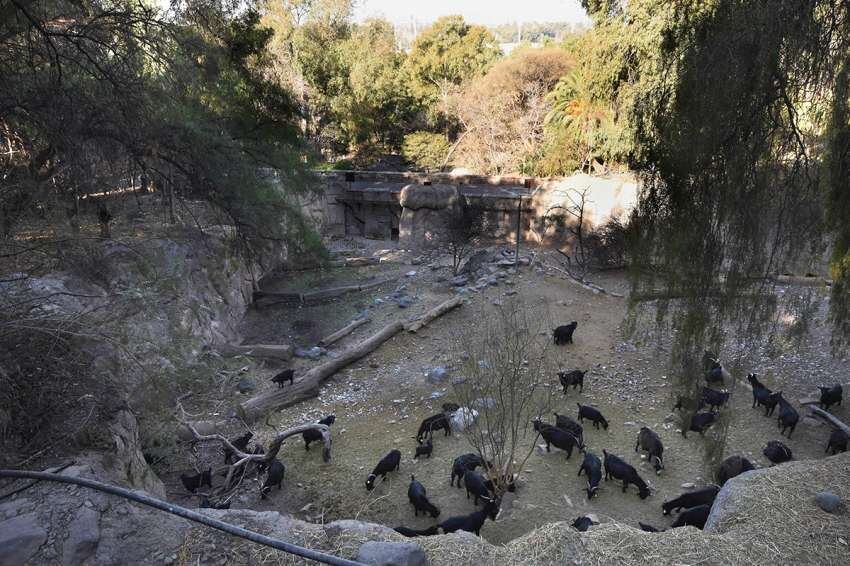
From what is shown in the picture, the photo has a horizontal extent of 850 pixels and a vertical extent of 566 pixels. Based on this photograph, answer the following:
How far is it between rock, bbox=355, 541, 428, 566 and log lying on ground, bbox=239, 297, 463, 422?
6806mm

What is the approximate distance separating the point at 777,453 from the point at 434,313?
8241 mm

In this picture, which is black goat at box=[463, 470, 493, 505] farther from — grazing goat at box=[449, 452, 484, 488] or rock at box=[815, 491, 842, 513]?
rock at box=[815, 491, 842, 513]

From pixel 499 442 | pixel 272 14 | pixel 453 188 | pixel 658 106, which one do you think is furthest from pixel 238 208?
pixel 272 14

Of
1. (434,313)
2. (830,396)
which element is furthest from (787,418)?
(434,313)

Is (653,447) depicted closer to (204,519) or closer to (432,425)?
(432,425)

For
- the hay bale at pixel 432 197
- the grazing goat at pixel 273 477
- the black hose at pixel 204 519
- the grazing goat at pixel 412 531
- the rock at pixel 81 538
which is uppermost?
the hay bale at pixel 432 197

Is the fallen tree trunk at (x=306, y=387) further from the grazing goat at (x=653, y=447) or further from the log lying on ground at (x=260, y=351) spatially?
the grazing goat at (x=653, y=447)

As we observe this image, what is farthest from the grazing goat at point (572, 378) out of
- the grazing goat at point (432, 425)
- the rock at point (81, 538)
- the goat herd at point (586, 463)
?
the rock at point (81, 538)

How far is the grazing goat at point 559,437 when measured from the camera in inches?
339

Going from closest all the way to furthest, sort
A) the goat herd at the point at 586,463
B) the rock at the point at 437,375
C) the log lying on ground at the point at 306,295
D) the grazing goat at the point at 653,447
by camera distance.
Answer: the goat herd at the point at 586,463 < the grazing goat at the point at 653,447 < the rock at the point at 437,375 < the log lying on ground at the point at 306,295

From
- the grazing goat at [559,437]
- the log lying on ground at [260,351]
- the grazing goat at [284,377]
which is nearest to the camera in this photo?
the grazing goat at [559,437]

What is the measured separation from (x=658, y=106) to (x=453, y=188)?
607 inches

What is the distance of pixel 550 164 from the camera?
22750 mm

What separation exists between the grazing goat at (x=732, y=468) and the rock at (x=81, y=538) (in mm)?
7846
